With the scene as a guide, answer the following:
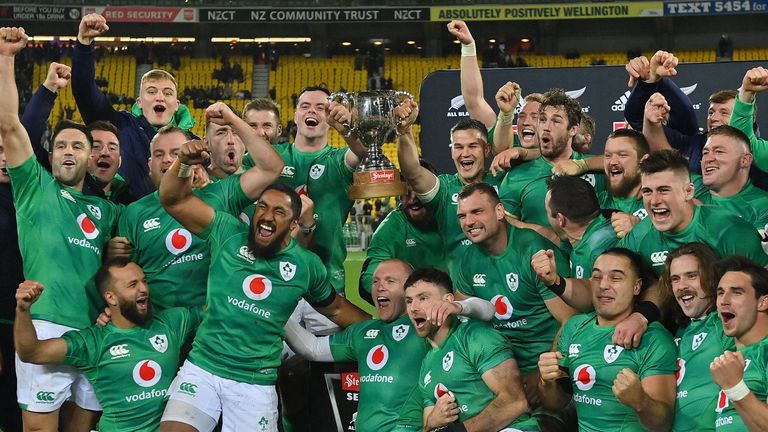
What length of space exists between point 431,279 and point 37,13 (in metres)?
30.7

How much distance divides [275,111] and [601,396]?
3305 mm

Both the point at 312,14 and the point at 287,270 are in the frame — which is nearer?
the point at 287,270

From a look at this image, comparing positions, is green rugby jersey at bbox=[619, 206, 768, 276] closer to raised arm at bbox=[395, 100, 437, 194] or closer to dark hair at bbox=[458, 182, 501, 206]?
dark hair at bbox=[458, 182, 501, 206]

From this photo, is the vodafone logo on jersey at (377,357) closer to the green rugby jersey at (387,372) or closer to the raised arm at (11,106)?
the green rugby jersey at (387,372)

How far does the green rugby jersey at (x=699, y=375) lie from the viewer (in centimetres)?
495

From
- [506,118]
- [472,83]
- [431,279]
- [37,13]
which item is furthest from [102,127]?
[37,13]

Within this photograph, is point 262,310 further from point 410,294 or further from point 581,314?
point 581,314

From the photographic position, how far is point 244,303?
19.6 ft

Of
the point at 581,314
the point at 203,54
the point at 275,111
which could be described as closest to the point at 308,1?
the point at 203,54

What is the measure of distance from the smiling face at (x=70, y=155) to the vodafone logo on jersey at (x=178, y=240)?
25.9 inches

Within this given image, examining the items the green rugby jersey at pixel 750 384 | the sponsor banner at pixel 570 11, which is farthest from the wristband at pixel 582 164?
the sponsor banner at pixel 570 11

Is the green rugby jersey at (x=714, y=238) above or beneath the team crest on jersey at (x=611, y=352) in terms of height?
above

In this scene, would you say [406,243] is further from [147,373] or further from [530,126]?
[147,373]

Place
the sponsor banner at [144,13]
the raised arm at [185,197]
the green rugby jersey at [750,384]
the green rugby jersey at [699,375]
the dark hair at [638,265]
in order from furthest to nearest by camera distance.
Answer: the sponsor banner at [144,13], the raised arm at [185,197], the dark hair at [638,265], the green rugby jersey at [699,375], the green rugby jersey at [750,384]
